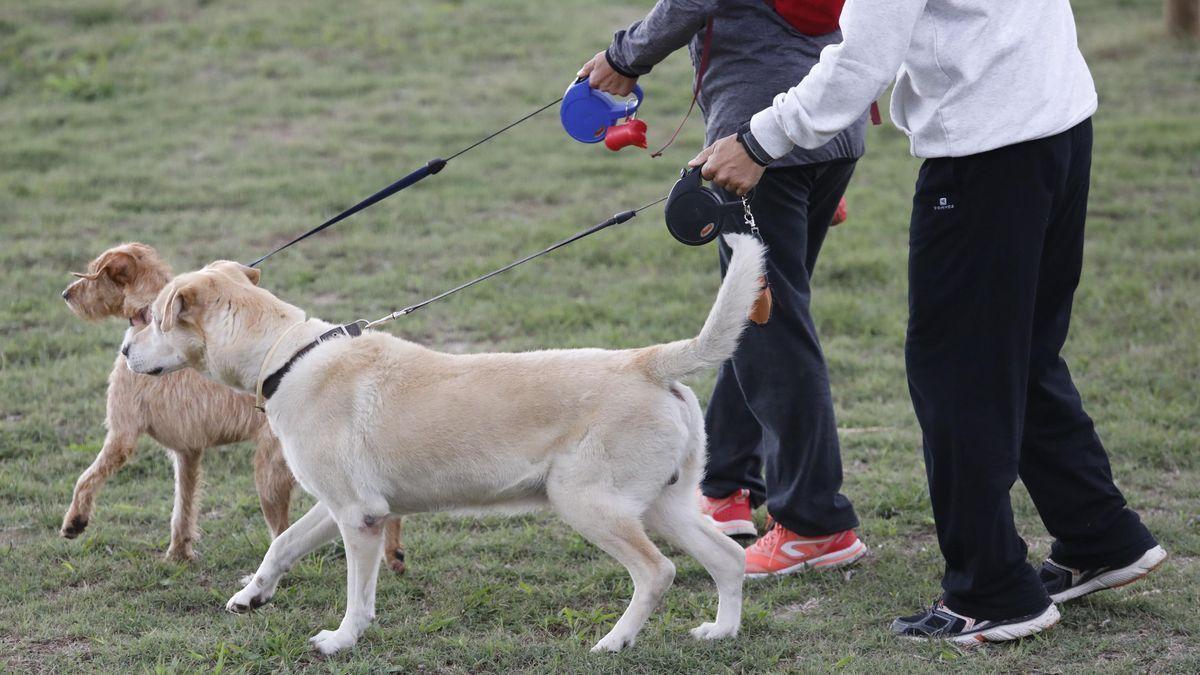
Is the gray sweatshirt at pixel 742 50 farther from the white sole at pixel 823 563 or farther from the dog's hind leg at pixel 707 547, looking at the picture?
the white sole at pixel 823 563

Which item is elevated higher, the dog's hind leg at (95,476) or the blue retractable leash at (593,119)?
the blue retractable leash at (593,119)

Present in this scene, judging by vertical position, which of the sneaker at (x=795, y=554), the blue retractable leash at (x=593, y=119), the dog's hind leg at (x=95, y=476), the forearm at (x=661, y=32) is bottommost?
the sneaker at (x=795, y=554)

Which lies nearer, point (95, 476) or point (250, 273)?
point (250, 273)

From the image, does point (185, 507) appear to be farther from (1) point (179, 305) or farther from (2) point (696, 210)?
(2) point (696, 210)

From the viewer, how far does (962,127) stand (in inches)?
127

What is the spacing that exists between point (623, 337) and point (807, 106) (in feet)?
11.8

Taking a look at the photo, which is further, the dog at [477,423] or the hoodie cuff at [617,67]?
the hoodie cuff at [617,67]

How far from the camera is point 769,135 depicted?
3311mm

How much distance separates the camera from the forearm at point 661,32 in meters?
3.85

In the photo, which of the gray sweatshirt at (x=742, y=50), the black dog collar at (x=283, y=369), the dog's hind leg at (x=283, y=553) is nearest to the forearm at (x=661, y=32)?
the gray sweatshirt at (x=742, y=50)

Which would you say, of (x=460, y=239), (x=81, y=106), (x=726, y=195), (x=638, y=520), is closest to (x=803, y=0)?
(x=726, y=195)

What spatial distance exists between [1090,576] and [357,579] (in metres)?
2.31

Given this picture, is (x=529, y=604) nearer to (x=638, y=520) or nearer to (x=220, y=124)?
(x=638, y=520)

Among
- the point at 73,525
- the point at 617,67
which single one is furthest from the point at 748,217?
the point at 73,525
